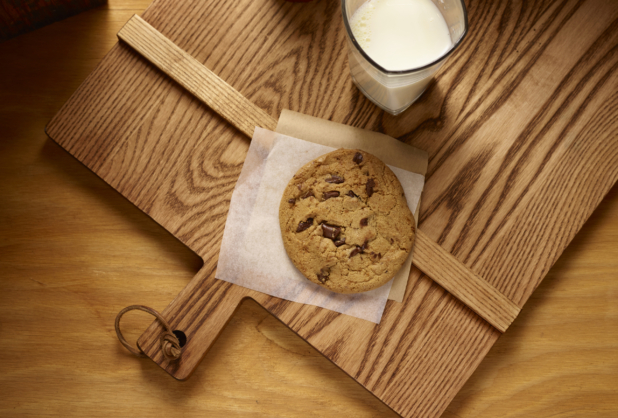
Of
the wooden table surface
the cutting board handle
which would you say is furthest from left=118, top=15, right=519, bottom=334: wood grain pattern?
the wooden table surface

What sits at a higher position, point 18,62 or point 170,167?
point 18,62

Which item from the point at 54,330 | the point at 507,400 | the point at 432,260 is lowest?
the point at 507,400

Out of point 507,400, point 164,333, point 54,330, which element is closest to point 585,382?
point 507,400

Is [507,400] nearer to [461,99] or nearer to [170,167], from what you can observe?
[461,99]

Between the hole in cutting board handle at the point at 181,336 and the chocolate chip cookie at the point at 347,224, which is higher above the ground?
the chocolate chip cookie at the point at 347,224

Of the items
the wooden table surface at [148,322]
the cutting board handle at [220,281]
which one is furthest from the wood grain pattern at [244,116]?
the wooden table surface at [148,322]

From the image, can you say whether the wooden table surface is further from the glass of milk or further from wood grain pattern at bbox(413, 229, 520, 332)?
the glass of milk

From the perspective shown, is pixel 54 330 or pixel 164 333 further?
pixel 54 330

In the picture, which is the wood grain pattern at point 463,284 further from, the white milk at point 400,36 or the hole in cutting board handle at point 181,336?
the hole in cutting board handle at point 181,336
